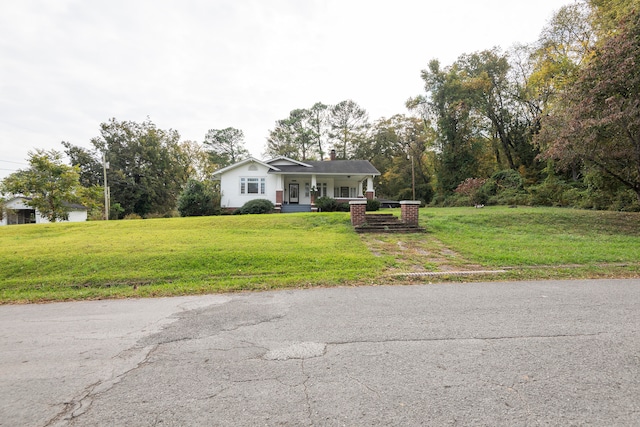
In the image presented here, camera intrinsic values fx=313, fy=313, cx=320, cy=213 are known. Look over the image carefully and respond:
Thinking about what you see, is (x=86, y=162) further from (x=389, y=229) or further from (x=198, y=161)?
(x=389, y=229)

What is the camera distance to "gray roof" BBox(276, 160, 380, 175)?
1050 inches

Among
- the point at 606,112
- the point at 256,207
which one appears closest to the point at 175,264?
the point at 606,112

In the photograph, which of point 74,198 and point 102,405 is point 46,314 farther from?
point 74,198

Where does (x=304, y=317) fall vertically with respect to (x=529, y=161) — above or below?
below

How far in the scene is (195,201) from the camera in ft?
76.1

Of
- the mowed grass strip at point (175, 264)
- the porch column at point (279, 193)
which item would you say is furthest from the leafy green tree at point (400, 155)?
the mowed grass strip at point (175, 264)

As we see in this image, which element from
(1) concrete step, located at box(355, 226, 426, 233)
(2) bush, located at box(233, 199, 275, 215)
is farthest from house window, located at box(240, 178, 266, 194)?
(1) concrete step, located at box(355, 226, 426, 233)

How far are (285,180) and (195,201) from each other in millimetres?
8451

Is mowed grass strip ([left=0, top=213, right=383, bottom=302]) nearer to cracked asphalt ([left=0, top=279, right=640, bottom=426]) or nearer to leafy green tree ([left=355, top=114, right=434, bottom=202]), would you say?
cracked asphalt ([left=0, top=279, right=640, bottom=426])

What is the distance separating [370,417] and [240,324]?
7.71 feet

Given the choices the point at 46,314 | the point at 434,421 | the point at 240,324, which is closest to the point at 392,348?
the point at 434,421

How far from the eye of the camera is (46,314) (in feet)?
16.0

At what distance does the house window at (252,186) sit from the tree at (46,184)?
13.8m

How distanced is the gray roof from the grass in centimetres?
1423
